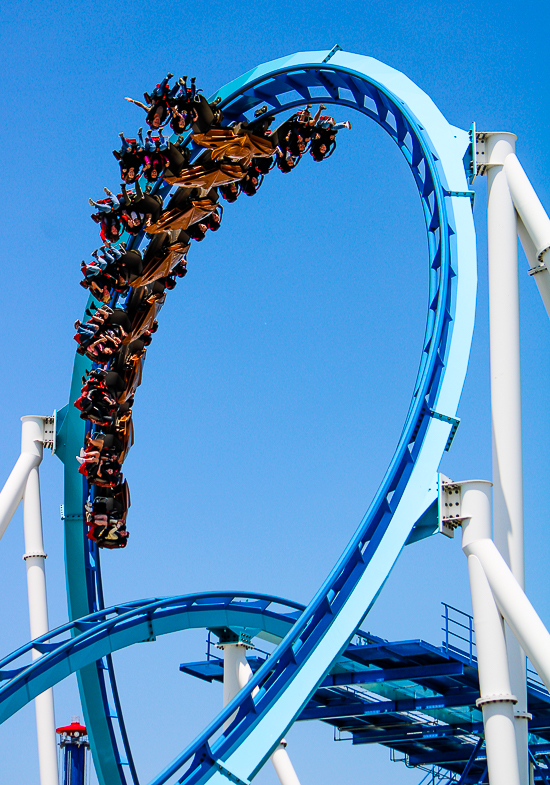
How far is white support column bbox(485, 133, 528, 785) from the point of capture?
7016mm

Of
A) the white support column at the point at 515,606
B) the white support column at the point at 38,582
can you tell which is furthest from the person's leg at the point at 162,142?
the white support column at the point at 515,606

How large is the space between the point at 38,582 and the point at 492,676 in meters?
5.46

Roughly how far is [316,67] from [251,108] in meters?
1.14

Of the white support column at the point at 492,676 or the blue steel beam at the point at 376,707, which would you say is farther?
the blue steel beam at the point at 376,707

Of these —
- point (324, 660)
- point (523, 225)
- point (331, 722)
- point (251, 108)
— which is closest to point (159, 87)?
point (251, 108)

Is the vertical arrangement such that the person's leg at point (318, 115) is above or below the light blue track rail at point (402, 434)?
above

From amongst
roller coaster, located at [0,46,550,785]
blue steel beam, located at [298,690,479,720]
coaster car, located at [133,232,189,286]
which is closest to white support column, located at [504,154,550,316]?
roller coaster, located at [0,46,550,785]

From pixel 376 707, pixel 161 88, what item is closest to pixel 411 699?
pixel 376 707

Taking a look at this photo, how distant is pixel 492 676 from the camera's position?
6559 mm

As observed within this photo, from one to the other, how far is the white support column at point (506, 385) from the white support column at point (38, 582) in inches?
191

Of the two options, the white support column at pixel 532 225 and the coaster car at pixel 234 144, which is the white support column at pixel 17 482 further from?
the white support column at pixel 532 225

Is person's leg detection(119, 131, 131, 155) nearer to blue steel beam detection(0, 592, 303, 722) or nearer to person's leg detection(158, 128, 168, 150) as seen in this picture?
person's leg detection(158, 128, 168, 150)

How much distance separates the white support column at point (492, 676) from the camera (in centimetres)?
639

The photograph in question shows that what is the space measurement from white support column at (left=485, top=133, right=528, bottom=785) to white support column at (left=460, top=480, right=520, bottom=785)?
292 millimetres
